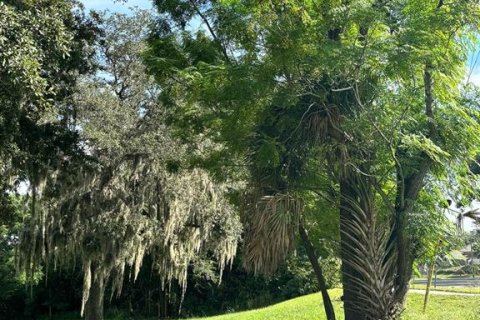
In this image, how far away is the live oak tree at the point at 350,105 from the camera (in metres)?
5.88

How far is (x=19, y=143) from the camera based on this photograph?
8.57 m

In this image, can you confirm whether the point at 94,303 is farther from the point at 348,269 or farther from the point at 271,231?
the point at 348,269

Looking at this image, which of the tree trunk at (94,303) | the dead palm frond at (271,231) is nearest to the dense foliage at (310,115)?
the dead palm frond at (271,231)

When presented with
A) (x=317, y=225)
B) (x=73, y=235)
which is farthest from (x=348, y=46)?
(x=73, y=235)

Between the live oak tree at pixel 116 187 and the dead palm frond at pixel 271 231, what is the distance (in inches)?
206

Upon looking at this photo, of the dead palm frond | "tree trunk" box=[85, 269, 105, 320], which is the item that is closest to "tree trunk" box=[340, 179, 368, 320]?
the dead palm frond

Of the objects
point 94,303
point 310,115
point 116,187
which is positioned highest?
point 116,187

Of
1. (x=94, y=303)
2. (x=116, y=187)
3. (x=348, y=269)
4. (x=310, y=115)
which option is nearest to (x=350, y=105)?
(x=310, y=115)

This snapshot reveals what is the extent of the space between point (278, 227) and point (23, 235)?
29.5 ft

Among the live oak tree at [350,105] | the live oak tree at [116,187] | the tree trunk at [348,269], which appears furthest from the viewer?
the live oak tree at [116,187]

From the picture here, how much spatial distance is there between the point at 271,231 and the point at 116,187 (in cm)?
727

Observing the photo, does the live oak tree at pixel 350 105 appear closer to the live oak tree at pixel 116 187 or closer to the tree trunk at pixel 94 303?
the live oak tree at pixel 116 187

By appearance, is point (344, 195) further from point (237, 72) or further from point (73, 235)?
point (73, 235)

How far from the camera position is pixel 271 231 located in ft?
21.9
